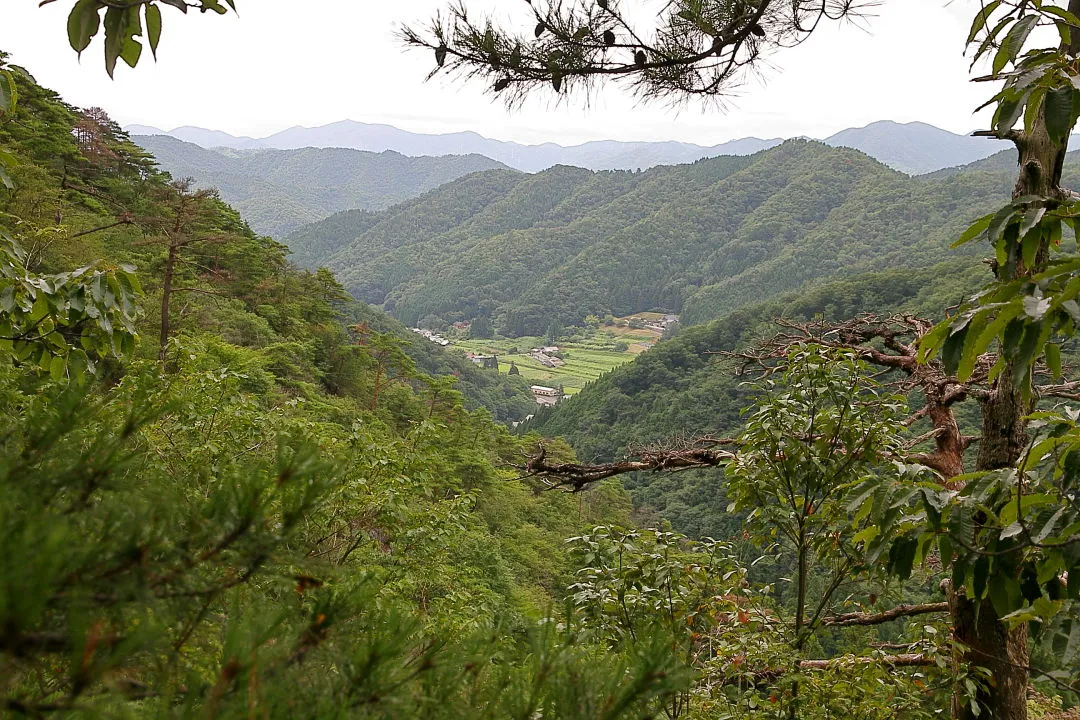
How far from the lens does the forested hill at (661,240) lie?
75.8 m

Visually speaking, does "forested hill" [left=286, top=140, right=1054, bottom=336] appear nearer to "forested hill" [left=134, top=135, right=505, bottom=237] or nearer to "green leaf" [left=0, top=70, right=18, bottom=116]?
"forested hill" [left=134, top=135, right=505, bottom=237]

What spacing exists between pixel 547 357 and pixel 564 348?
6.33m

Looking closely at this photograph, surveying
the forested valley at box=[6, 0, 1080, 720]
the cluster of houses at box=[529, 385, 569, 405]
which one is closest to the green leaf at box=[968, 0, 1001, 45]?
the forested valley at box=[6, 0, 1080, 720]

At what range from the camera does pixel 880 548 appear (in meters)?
1.55

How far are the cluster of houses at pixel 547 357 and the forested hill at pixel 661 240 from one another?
412 inches

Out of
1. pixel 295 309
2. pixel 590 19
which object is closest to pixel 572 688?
pixel 590 19

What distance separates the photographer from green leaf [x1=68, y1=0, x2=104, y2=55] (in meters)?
1.15

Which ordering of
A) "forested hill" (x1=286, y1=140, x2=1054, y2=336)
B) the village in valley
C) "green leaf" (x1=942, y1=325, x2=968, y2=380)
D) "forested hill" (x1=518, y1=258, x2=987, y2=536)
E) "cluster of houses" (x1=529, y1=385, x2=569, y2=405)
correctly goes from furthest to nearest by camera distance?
"forested hill" (x1=286, y1=140, x2=1054, y2=336) < the village in valley < "cluster of houses" (x1=529, y1=385, x2=569, y2=405) < "forested hill" (x1=518, y1=258, x2=987, y2=536) < "green leaf" (x1=942, y1=325, x2=968, y2=380)

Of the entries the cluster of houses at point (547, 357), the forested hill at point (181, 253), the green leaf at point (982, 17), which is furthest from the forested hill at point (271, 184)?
the green leaf at point (982, 17)

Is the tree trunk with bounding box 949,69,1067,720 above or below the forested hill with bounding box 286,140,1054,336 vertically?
below

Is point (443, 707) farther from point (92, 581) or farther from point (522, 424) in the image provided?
point (522, 424)

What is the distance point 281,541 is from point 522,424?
4355cm

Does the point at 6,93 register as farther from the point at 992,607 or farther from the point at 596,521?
the point at 992,607

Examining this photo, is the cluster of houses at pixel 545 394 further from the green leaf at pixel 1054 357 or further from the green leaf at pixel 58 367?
the green leaf at pixel 1054 357
